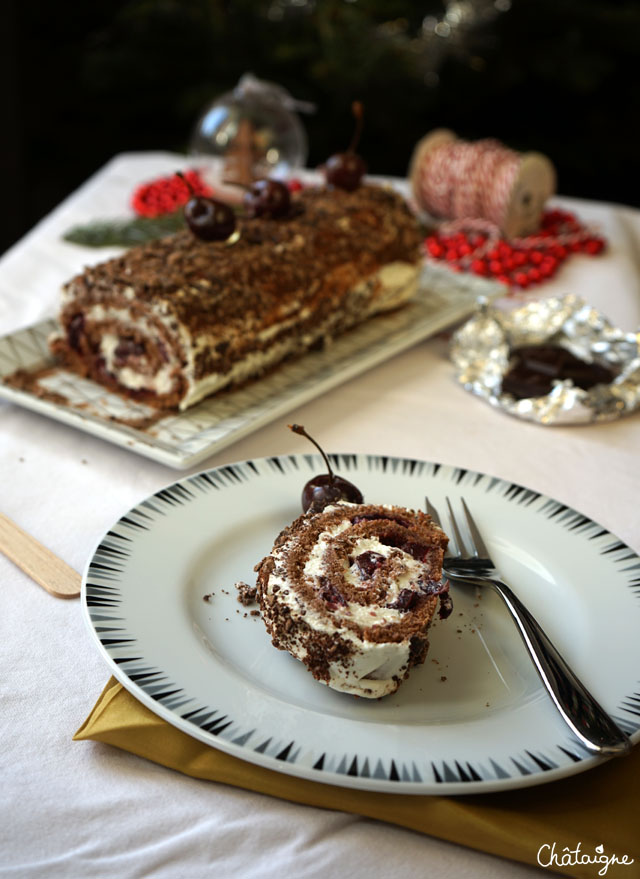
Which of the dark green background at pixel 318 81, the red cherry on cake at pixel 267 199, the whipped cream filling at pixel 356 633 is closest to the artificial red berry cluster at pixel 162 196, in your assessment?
the red cherry on cake at pixel 267 199

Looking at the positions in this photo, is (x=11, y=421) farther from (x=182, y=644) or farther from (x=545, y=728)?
(x=545, y=728)

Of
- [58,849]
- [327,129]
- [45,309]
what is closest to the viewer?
[58,849]

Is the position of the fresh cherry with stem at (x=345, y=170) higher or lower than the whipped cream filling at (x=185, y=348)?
higher

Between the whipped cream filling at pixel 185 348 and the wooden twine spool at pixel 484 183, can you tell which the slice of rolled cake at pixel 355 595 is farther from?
the wooden twine spool at pixel 484 183

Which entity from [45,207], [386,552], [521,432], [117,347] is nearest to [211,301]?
[117,347]

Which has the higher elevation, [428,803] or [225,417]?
[428,803]

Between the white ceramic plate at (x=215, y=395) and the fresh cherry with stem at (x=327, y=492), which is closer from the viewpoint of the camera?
the fresh cherry with stem at (x=327, y=492)

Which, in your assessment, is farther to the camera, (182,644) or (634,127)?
(634,127)
